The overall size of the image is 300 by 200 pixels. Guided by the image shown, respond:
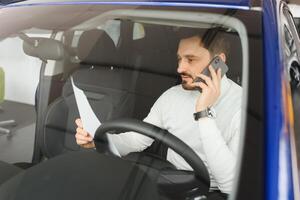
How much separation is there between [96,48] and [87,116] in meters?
0.35

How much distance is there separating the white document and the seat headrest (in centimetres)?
14

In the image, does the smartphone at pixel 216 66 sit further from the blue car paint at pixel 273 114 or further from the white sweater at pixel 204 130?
the blue car paint at pixel 273 114

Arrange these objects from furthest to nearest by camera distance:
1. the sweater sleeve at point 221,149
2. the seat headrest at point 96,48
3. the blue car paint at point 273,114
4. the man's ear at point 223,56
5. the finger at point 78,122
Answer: the seat headrest at point 96,48 < the finger at point 78,122 < the man's ear at point 223,56 < the sweater sleeve at point 221,149 < the blue car paint at point 273,114

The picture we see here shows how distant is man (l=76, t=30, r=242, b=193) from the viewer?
3.84ft

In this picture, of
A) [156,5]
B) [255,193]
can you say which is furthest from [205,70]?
[255,193]

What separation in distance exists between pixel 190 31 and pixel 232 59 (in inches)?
8.7

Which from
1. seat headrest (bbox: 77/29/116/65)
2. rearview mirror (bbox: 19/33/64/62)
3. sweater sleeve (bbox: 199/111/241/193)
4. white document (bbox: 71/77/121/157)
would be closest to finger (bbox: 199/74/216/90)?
sweater sleeve (bbox: 199/111/241/193)

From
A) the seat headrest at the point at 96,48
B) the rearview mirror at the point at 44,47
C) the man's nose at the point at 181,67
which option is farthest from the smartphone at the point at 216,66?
the rearview mirror at the point at 44,47

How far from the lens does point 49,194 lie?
3.68 ft

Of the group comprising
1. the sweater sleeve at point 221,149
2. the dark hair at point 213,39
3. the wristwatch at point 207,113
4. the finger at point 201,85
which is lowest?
the sweater sleeve at point 221,149

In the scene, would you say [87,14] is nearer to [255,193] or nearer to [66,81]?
[66,81]

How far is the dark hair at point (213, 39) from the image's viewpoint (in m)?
1.37

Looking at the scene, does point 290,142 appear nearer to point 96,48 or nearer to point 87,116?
point 87,116

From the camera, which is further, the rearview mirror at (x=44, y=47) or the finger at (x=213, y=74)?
the rearview mirror at (x=44, y=47)
